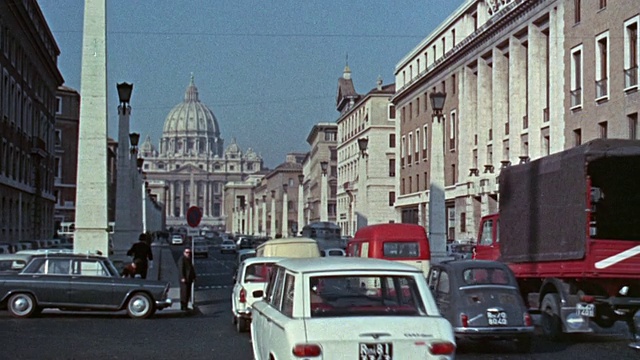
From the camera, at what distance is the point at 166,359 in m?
13.7

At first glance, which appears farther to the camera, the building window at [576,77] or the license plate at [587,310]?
the building window at [576,77]

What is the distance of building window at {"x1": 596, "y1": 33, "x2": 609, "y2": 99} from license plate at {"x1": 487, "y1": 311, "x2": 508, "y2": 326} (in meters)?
26.8

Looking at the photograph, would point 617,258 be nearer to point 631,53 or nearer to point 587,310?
point 587,310

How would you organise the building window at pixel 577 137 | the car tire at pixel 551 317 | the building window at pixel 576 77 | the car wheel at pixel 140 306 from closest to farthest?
the car tire at pixel 551 317 → the car wheel at pixel 140 306 → the building window at pixel 576 77 → the building window at pixel 577 137

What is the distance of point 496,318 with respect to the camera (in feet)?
46.7

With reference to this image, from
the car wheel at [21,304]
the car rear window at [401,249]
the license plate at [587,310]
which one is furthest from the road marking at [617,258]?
the car wheel at [21,304]

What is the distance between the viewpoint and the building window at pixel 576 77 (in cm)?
4166

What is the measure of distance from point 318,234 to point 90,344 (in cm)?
4293

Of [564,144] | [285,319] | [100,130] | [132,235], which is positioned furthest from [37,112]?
[285,319]

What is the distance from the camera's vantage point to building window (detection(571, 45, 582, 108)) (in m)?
41.7

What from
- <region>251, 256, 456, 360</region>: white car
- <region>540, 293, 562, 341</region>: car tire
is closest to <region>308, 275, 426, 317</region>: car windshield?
<region>251, 256, 456, 360</region>: white car

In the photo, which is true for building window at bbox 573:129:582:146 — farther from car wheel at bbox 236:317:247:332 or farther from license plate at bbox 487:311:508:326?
license plate at bbox 487:311:508:326

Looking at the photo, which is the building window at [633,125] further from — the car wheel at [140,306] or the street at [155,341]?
the car wheel at [140,306]

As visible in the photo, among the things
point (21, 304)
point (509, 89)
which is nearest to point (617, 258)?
point (21, 304)
